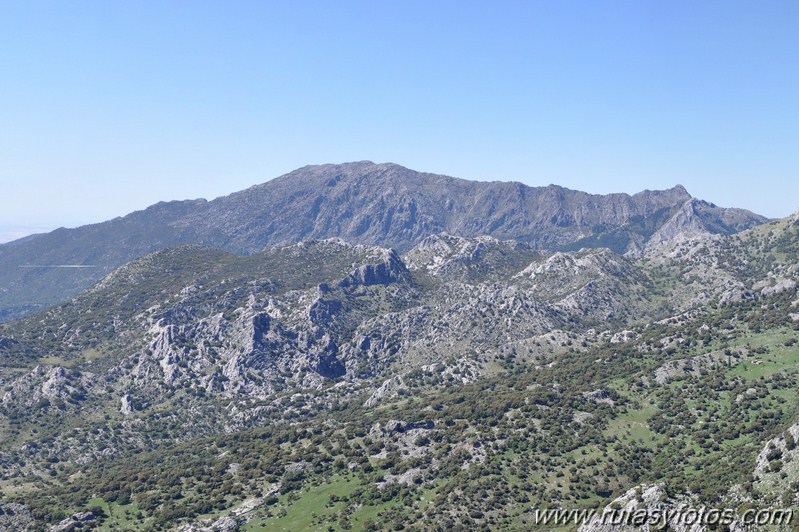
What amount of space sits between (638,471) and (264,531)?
234 ft

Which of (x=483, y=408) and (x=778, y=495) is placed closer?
Result: (x=778, y=495)

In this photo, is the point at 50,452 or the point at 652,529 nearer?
the point at 652,529

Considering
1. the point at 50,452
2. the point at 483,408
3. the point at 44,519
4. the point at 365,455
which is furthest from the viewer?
the point at 50,452

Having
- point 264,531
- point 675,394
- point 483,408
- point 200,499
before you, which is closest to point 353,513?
point 264,531

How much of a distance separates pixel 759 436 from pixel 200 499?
110640 mm

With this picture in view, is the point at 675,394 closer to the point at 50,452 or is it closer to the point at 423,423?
the point at 423,423

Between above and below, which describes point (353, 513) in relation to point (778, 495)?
below

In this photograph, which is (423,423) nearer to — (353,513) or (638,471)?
(353,513)

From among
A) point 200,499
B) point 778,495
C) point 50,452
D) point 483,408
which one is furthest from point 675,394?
point 50,452

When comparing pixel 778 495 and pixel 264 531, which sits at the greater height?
pixel 778 495

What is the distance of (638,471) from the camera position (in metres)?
125

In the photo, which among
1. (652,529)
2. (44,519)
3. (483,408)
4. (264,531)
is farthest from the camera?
(483,408)

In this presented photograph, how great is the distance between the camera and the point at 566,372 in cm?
19025

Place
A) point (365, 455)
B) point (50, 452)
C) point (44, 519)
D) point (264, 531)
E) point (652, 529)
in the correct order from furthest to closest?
point (50, 452)
point (365, 455)
point (44, 519)
point (264, 531)
point (652, 529)
